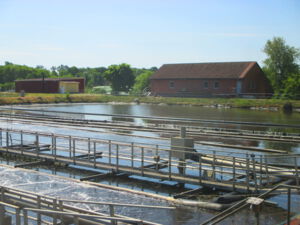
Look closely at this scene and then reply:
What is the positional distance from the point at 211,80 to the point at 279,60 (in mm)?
14381

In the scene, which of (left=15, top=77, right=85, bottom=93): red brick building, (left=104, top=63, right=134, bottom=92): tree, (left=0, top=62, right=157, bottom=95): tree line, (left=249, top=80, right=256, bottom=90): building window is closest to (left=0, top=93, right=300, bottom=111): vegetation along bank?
(left=249, top=80, right=256, bottom=90): building window

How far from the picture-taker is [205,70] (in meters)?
70.9

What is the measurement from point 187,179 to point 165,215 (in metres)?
2.42

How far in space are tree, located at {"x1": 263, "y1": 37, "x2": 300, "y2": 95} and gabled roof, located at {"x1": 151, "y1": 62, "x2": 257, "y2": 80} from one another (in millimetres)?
6022

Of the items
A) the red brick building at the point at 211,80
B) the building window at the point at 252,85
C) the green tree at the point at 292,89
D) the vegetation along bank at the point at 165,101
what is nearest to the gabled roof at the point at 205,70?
the red brick building at the point at 211,80

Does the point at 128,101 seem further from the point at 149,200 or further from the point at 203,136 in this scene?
the point at 149,200

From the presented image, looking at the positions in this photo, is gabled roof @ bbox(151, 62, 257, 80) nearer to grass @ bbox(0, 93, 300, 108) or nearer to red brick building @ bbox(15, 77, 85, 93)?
grass @ bbox(0, 93, 300, 108)

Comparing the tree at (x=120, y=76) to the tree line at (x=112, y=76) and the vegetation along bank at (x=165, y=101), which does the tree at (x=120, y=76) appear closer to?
the tree line at (x=112, y=76)

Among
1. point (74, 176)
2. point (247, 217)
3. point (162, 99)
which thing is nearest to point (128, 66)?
point (162, 99)

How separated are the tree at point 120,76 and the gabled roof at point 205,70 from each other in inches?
703

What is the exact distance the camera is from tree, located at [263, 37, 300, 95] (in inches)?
2794

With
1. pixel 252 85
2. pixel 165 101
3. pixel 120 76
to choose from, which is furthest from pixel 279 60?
pixel 120 76

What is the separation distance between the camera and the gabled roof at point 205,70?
66.9 metres

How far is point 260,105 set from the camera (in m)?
57.5
